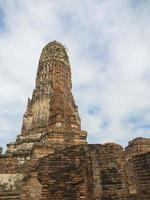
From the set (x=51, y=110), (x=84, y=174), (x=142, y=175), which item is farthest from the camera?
(x=51, y=110)

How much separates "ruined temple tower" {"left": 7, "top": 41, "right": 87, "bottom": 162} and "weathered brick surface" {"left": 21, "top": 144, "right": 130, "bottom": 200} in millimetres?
6307

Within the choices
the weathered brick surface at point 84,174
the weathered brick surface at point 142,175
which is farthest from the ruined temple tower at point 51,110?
the weathered brick surface at point 142,175

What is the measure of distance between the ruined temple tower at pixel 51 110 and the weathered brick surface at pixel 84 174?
631 cm

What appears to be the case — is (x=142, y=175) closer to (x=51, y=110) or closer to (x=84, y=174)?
(x=84, y=174)

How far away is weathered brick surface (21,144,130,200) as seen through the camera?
16.6 feet

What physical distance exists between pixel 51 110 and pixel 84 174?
9651 mm

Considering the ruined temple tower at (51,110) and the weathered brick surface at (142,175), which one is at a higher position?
the ruined temple tower at (51,110)

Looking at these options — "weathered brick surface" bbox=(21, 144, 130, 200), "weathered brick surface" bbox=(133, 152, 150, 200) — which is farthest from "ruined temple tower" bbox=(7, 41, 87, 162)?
"weathered brick surface" bbox=(133, 152, 150, 200)

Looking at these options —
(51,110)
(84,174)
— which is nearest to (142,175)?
(84,174)

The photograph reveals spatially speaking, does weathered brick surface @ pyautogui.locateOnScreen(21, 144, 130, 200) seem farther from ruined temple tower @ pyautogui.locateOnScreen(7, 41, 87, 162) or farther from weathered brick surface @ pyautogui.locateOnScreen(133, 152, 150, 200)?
ruined temple tower @ pyautogui.locateOnScreen(7, 41, 87, 162)

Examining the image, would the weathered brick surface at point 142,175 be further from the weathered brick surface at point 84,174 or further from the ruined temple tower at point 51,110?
the ruined temple tower at point 51,110

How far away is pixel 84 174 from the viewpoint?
523 centimetres

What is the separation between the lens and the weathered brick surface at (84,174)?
5047 millimetres

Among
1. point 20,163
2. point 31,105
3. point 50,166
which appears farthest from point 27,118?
point 50,166
